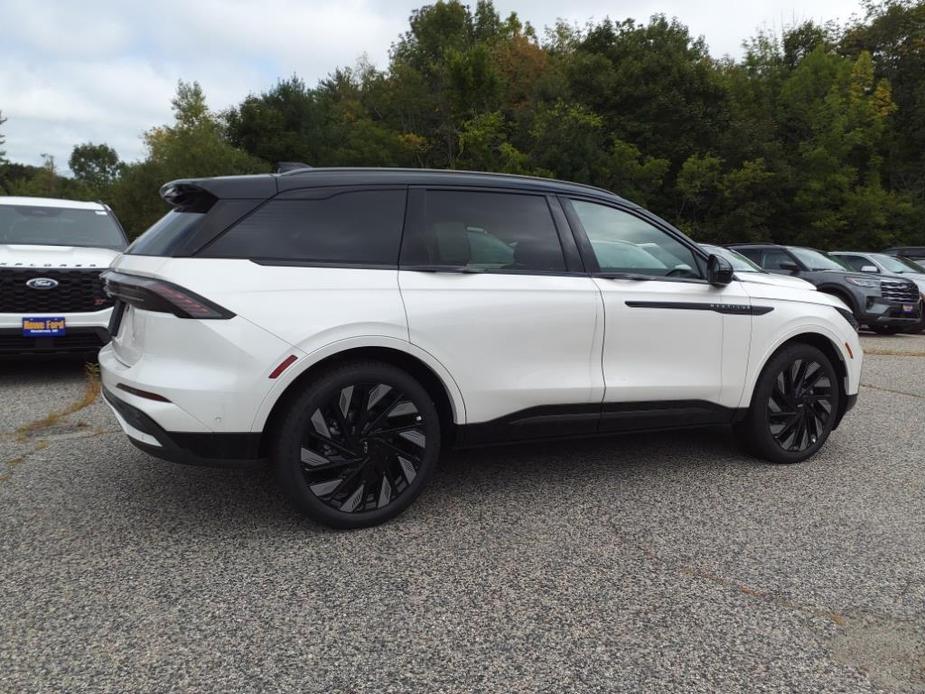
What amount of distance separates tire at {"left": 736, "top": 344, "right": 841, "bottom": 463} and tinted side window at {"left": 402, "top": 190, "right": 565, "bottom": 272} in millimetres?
1645

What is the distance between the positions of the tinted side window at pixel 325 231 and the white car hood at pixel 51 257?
3960 millimetres

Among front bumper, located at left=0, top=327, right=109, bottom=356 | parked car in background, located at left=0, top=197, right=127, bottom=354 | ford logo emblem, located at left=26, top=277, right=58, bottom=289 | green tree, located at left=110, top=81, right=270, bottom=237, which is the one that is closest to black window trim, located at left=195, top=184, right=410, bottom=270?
parked car in background, located at left=0, top=197, right=127, bottom=354

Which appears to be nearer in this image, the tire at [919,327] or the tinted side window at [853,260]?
the tire at [919,327]

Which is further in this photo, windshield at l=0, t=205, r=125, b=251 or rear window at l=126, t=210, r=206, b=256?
windshield at l=0, t=205, r=125, b=251

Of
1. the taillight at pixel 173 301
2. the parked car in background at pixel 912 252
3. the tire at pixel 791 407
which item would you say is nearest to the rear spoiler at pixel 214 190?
the taillight at pixel 173 301

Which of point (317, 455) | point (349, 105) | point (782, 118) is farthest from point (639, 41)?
point (317, 455)

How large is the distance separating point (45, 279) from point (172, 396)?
434cm

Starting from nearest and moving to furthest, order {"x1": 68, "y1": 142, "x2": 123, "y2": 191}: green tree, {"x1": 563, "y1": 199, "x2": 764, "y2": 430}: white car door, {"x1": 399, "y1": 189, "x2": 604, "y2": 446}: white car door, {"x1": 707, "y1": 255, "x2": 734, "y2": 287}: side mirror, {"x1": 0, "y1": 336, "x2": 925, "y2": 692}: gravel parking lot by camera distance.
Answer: {"x1": 0, "y1": 336, "x2": 925, "y2": 692}: gravel parking lot → {"x1": 399, "y1": 189, "x2": 604, "y2": 446}: white car door → {"x1": 563, "y1": 199, "x2": 764, "y2": 430}: white car door → {"x1": 707, "y1": 255, "x2": 734, "y2": 287}: side mirror → {"x1": 68, "y1": 142, "x2": 123, "y2": 191}: green tree

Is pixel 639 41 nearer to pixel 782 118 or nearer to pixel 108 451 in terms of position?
pixel 782 118

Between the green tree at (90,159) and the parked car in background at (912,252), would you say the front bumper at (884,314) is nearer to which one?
the parked car in background at (912,252)

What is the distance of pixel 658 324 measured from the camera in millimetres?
3871

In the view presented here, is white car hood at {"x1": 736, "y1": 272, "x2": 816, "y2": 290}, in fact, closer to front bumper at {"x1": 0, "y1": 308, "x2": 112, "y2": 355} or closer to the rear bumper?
the rear bumper

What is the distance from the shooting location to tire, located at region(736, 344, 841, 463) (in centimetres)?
430

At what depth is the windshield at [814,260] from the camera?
42.9 ft
